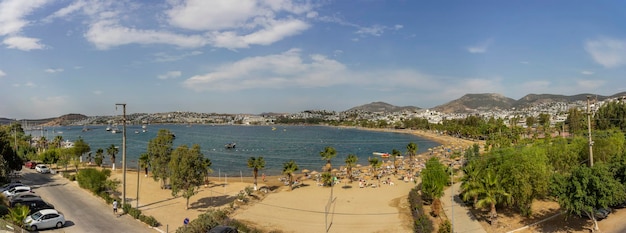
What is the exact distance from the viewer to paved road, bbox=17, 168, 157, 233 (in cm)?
2034

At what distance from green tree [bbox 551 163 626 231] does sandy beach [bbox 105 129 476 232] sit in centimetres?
893

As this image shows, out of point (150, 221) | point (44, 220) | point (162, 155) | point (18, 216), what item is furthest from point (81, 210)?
point (162, 155)

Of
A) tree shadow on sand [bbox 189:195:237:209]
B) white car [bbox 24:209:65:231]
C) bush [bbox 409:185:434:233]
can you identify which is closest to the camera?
white car [bbox 24:209:65:231]

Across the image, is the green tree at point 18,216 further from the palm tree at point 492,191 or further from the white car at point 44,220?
the palm tree at point 492,191

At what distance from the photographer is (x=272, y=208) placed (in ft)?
94.3

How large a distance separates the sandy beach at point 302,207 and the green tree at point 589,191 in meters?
8.93

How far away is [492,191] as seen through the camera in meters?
22.5

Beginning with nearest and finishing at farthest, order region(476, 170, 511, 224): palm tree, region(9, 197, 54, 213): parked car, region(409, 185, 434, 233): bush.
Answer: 1. region(409, 185, 434, 233): bush
2. region(9, 197, 54, 213): parked car
3. region(476, 170, 511, 224): palm tree

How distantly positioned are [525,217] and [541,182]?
2714 millimetres

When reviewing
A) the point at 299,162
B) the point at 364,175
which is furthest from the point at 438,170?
the point at 299,162

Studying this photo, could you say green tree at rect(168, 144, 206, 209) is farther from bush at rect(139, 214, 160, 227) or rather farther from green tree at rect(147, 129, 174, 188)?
green tree at rect(147, 129, 174, 188)

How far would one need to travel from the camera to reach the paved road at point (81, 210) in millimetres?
20344

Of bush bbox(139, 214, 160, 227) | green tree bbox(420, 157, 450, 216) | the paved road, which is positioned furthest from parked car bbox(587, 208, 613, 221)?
bush bbox(139, 214, 160, 227)

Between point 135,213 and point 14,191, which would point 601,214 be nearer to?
point 135,213
